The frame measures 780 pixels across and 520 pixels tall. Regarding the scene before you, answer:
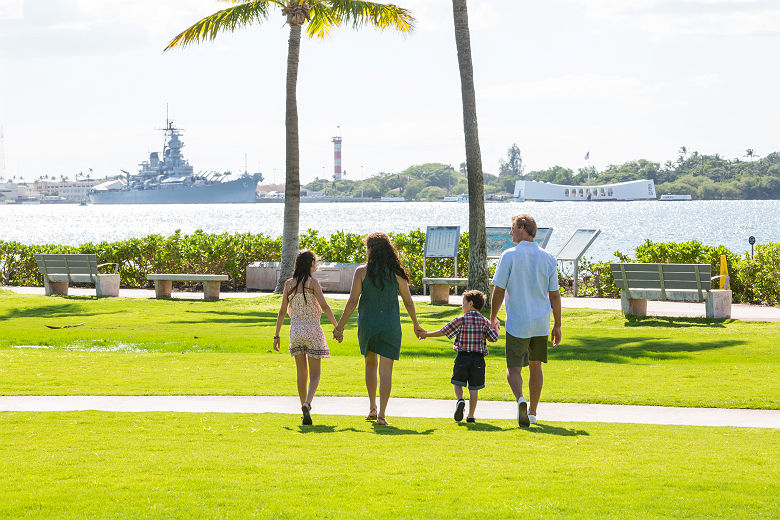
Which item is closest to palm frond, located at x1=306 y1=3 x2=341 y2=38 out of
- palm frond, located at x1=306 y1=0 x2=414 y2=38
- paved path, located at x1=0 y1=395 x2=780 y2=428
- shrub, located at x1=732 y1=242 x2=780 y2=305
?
palm frond, located at x1=306 y1=0 x2=414 y2=38

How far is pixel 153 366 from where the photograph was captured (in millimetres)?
11547

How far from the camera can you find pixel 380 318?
7.95m

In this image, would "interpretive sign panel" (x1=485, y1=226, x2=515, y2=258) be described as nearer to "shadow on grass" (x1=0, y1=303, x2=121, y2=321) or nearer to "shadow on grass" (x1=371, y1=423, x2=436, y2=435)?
"shadow on grass" (x1=0, y1=303, x2=121, y2=321)

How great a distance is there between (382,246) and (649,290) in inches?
357

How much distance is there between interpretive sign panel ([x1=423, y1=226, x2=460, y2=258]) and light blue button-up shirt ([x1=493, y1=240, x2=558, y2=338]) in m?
13.0

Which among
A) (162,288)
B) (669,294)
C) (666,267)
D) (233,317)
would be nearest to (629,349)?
→ (666,267)

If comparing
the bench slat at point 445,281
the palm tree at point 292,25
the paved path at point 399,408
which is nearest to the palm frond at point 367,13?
the palm tree at point 292,25

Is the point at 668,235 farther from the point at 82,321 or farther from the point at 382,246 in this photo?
the point at 382,246

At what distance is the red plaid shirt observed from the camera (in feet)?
26.3

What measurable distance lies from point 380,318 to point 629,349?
233 inches

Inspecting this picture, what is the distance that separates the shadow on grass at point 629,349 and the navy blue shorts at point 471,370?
179 inches

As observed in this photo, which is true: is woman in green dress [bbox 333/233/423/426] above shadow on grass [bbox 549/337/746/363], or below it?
above

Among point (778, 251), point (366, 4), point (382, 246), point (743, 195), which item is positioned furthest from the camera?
point (743, 195)

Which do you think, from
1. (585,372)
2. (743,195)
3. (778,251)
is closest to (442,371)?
(585,372)
